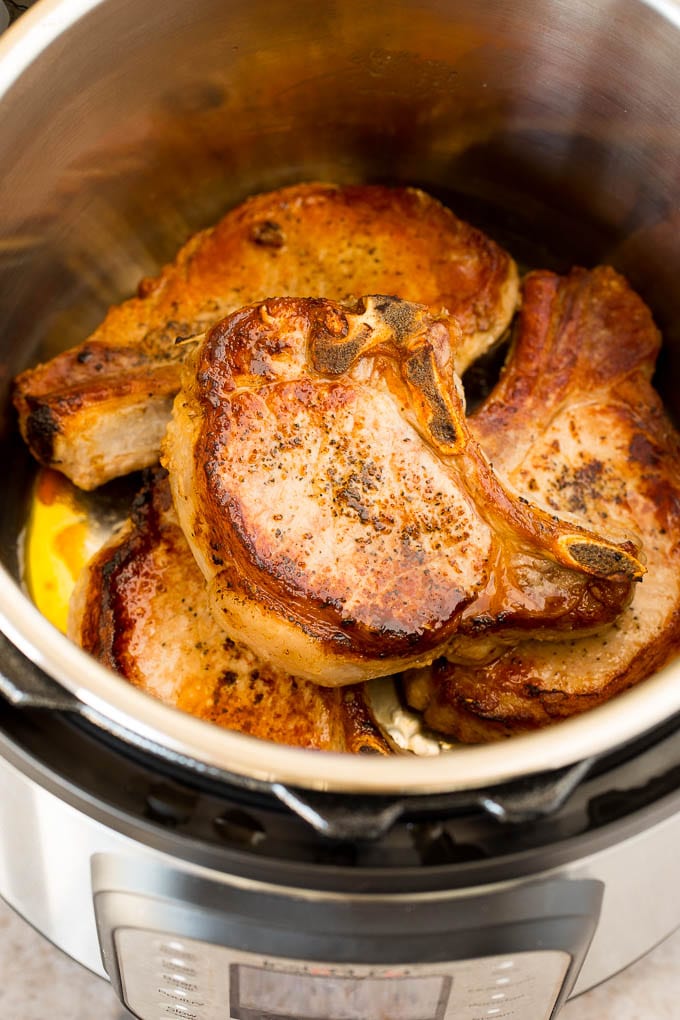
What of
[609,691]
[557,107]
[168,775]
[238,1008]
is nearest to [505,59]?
[557,107]

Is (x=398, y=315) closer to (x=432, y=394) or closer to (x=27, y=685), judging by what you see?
(x=432, y=394)

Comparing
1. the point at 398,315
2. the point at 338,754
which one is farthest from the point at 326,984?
the point at 398,315

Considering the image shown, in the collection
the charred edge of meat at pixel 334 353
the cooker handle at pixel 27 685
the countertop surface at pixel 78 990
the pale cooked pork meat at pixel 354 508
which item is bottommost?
the countertop surface at pixel 78 990

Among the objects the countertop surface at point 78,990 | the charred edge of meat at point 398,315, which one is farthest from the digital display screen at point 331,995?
the charred edge of meat at point 398,315

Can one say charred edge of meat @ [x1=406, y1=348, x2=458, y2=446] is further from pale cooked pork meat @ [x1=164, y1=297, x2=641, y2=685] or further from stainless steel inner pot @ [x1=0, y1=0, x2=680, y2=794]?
stainless steel inner pot @ [x1=0, y1=0, x2=680, y2=794]

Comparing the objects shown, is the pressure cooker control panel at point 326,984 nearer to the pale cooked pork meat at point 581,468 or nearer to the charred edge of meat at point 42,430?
the pale cooked pork meat at point 581,468

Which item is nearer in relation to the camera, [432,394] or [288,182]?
[432,394]
